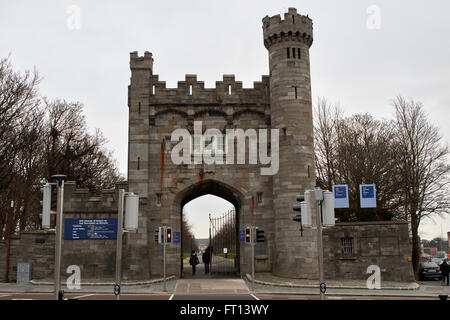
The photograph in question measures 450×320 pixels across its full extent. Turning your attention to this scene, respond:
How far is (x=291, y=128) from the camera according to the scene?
24266 millimetres

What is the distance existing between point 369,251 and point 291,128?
756 centimetres

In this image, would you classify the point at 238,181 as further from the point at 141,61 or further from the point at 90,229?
the point at 141,61

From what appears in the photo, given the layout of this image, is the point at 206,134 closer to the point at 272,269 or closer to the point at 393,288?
the point at 272,269

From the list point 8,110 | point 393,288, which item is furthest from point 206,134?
point 393,288

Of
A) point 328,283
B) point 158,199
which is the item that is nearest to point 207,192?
point 158,199

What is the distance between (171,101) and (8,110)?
866 centimetres

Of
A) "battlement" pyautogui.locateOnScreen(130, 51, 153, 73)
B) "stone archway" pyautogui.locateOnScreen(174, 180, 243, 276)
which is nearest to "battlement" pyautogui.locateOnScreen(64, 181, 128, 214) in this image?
"stone archway" pyautogui.locateOnScreen(174, 180, 243, 276)

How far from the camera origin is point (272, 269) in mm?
24531

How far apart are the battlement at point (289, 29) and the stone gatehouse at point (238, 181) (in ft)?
0.18

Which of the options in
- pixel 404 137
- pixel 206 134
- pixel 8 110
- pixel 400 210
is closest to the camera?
pixel 8 110

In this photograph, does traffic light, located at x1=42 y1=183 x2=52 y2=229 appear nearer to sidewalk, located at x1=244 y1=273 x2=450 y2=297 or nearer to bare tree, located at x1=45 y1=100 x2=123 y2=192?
sidewalk, located at x1=244 y1=273 x2=450 y2=297

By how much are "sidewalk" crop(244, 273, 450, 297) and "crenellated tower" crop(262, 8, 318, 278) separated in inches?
53.4

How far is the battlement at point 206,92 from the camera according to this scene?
26.0 m
